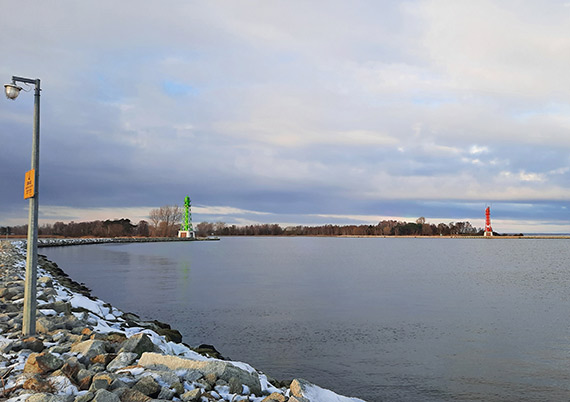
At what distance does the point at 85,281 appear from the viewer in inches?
1157

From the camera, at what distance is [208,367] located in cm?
717

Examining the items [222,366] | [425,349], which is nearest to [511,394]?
[425,349]

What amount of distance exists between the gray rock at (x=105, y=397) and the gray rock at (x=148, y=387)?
0.51m

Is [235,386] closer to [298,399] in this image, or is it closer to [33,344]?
[298,399]

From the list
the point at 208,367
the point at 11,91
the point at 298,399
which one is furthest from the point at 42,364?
the point at 11,91

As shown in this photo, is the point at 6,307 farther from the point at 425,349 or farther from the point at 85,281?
the point at 85,281

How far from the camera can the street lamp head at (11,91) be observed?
8188 millimetres

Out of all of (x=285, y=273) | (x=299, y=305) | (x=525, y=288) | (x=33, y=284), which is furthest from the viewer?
(x=285, y=273)

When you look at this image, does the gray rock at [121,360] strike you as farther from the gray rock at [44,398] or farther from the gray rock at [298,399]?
the gray rock at [298,399]

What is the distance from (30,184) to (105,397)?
523 cm

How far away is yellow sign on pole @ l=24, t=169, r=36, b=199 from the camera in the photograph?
8.87 m

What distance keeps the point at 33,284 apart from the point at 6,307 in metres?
4.28

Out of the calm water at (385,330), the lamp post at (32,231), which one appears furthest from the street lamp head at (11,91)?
the calm water at (385,330)

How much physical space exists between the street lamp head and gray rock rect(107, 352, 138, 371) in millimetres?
5126
